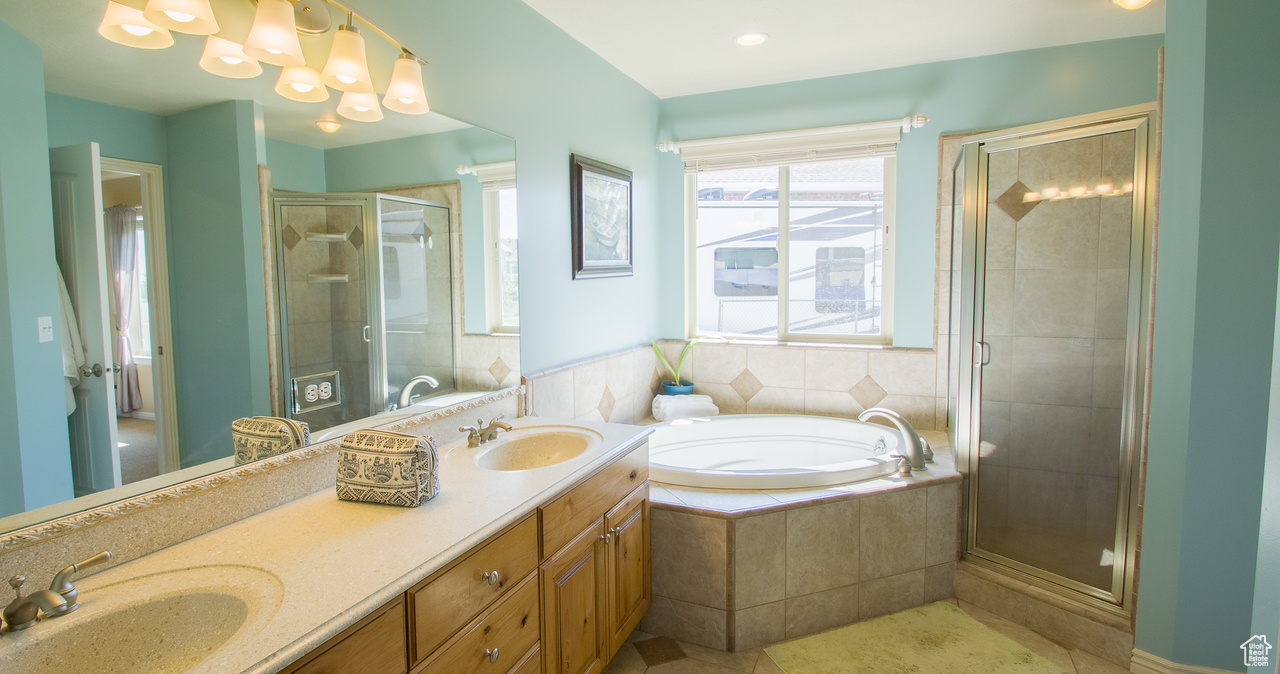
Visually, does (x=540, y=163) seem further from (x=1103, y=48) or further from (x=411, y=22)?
(x=1103, y=48)

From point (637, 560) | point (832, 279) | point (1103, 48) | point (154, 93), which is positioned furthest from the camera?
point (832, 279)

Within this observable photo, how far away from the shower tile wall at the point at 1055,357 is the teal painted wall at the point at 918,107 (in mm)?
745

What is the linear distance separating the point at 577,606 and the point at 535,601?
0.77 ft

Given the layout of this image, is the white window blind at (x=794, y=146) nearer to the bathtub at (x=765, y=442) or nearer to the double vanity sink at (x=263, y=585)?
the bathtub at (x=765, y=442)

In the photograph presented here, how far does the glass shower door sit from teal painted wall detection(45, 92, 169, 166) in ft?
1.99

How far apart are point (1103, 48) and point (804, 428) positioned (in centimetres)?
222

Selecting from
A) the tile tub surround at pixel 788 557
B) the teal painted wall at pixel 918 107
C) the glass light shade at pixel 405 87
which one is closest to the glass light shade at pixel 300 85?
the glass light shade at pixel 405 87

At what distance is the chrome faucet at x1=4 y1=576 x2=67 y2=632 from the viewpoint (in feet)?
2.91

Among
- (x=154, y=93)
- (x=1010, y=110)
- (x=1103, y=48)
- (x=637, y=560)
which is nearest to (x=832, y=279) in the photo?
(x=1010, y=110)

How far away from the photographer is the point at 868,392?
11.0 ft

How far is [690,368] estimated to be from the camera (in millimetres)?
3746

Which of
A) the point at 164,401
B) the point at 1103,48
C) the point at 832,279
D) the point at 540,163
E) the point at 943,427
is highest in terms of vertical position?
the point at 1103,48

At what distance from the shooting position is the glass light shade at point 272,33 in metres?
1.33

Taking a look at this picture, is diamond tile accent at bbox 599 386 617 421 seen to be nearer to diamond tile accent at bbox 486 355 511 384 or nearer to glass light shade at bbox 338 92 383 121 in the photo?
diamond tile accent at bbox 486 355 511 384
